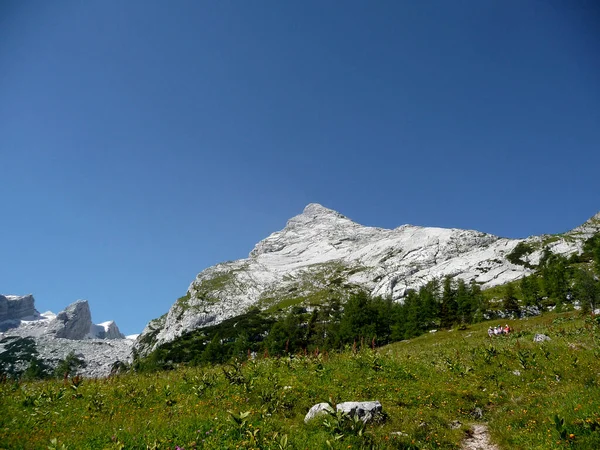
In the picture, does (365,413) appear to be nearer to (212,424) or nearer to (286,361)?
(212,424)

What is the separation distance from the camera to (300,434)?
8.98 metres

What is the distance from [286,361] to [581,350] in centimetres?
1619

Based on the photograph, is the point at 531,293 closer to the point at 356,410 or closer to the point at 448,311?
the point at 448,311

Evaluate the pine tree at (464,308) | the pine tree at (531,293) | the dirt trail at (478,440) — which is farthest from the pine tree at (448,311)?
the dirt trail at (478,440)

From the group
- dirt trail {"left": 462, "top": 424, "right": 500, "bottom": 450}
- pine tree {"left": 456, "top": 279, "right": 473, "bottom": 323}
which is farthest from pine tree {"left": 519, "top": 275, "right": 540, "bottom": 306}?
dirt trail {"left": 462, "top": 424, "right": 500, "bottom": 450}

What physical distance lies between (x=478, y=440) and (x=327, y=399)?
17.4 feet

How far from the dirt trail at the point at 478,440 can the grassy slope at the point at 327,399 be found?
24 cm

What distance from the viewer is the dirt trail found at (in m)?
9.50

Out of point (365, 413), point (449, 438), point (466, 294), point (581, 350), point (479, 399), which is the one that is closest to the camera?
point (449, 438)

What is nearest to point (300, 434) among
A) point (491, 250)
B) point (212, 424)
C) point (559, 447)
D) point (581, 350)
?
point (212, 424)

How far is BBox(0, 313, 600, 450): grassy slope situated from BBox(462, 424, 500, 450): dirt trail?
0.24m

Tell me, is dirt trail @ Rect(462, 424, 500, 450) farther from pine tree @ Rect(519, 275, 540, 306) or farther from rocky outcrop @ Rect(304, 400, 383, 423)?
pine tree @ Rect(519, 275, 540, 306)

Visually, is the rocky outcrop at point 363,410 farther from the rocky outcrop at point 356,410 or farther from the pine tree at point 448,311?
the pine tree at point 448,311

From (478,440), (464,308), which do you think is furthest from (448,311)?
(478,440)
